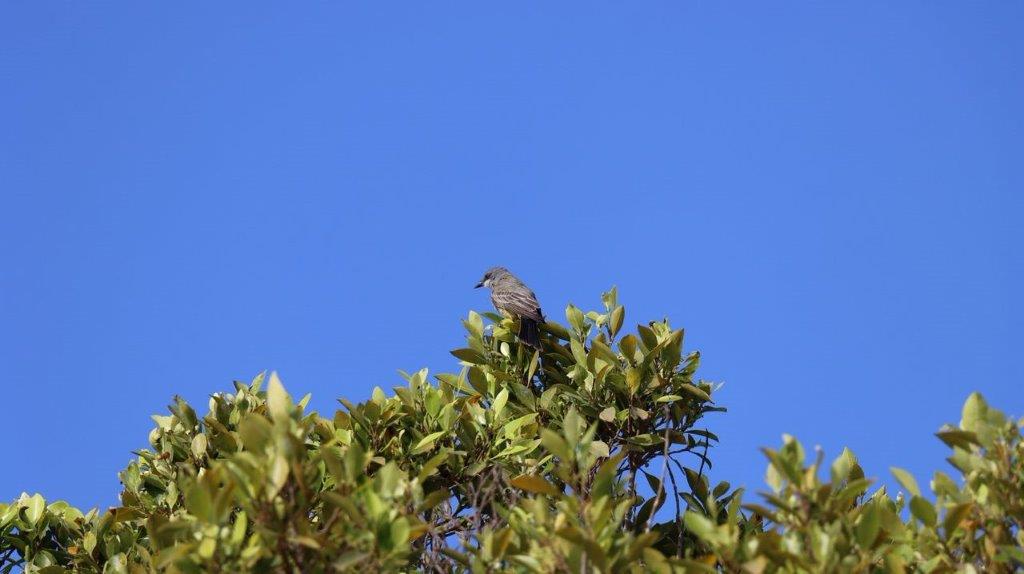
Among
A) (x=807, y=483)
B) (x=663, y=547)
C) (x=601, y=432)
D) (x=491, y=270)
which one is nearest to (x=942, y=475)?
(x=807, y=483)

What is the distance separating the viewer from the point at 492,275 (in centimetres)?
1394

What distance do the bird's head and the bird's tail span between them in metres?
4.49

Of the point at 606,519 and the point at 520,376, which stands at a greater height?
the point at 520,376

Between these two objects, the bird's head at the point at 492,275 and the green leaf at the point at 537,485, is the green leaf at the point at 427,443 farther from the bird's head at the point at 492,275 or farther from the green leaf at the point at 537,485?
the bird's head at the point at 492,275

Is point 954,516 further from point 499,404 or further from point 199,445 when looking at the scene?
point 199,445

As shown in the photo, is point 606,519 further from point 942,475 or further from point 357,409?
point 357,409

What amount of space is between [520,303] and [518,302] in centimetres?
10

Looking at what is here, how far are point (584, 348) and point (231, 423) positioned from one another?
238 centimetres

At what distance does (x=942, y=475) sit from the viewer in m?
5.22

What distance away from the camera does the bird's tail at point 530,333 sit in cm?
835

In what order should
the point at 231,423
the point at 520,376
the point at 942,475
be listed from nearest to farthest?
the point at 942,475 < the point at 231,423 < the point at 520,376

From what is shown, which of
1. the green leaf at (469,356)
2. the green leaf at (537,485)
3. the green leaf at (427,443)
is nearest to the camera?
the green leaf at (537,485)

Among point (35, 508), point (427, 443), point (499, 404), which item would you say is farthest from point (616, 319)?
point (35, 508)

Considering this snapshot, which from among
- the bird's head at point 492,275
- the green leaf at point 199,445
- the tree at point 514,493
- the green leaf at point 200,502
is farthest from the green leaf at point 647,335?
the bird's head at point 492,275
